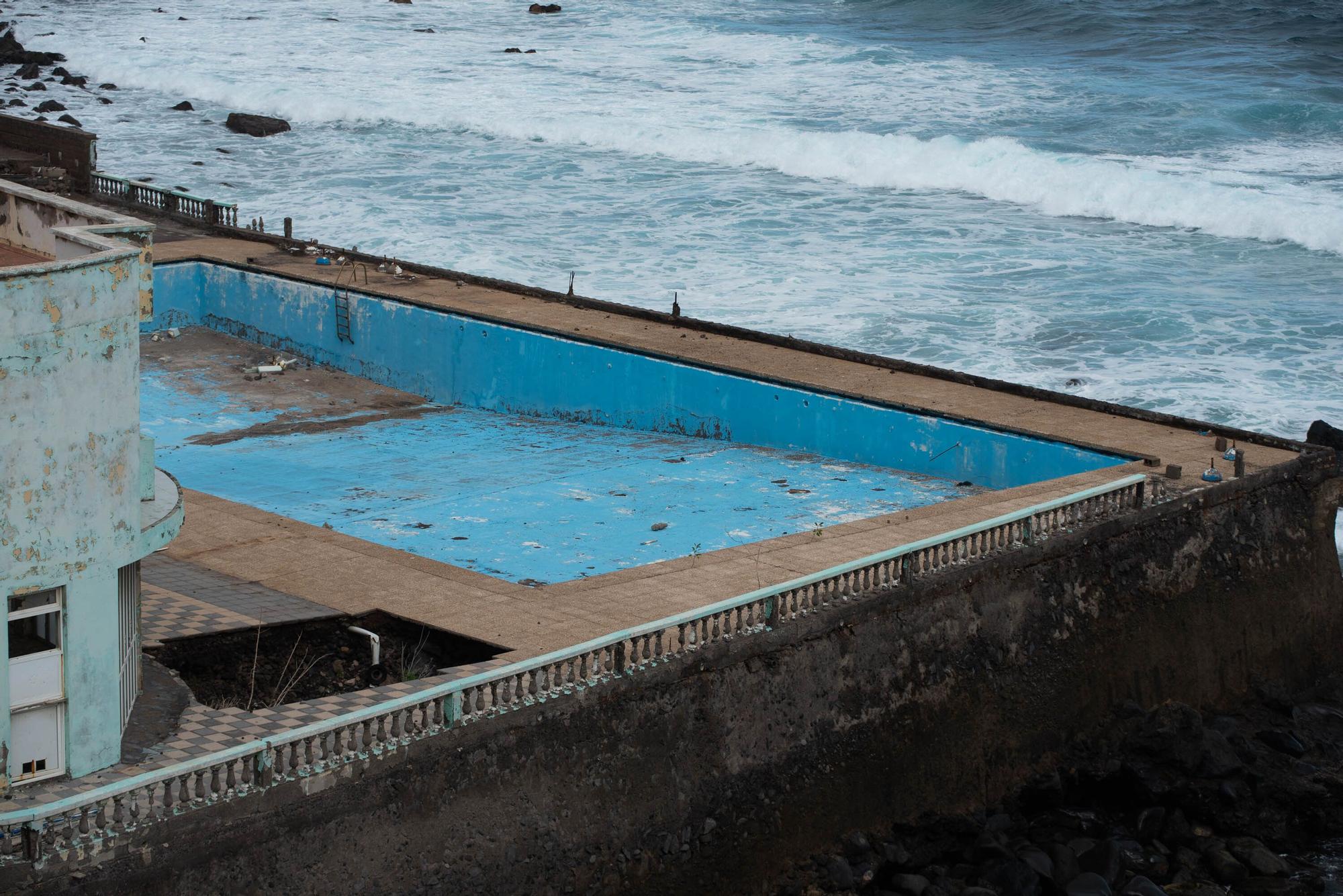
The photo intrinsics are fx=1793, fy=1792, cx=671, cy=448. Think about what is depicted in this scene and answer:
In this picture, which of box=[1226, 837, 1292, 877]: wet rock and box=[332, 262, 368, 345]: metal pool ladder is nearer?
box=[1226, 837, 1292, 877]: wet rock

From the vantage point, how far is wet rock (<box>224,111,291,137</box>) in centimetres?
5159

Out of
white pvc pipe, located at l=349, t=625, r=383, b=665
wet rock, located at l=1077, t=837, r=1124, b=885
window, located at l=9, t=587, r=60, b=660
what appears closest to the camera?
window, located at l=9, t=587, r=60, b=660

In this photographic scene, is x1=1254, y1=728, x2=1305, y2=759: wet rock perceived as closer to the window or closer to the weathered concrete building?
the weathered concrete building

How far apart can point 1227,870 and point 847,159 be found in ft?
117

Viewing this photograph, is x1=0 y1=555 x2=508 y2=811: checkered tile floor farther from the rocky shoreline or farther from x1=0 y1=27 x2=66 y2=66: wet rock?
x1=0 y1=27 x2=66 y2=66: wet rock

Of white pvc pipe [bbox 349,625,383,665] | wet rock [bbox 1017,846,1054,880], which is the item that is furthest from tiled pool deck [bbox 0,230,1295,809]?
wet rock [bbox 1017,846,1054,880]

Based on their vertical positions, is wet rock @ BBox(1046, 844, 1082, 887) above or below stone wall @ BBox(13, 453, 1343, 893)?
below

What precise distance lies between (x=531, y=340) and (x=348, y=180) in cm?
2368

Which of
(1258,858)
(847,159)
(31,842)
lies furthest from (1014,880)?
(847,159)

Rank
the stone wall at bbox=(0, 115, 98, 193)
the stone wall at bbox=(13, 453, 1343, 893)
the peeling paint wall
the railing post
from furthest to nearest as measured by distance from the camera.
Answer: the stone wall at bbox=(0, 115, 98, 193), the stone wall at bbox=(13, 453, 1343, 893), the peeling paint wall, the railing post

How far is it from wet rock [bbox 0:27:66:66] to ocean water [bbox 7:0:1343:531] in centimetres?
89

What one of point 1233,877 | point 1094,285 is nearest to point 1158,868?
point 1233,877

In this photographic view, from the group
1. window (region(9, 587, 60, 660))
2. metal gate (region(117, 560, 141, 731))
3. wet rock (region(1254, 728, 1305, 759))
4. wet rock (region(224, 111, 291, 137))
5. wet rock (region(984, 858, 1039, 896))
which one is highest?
window (region(9, 587, 60, 660))

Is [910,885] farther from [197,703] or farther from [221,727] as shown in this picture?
[197,703]
